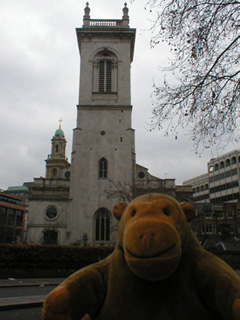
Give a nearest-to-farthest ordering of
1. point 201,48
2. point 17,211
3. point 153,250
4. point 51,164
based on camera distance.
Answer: point 153,250
point 201,48
point 17,211
point 51,164

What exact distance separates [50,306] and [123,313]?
56cm

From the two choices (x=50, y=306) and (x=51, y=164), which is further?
(x=51, y=164)

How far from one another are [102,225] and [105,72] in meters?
16.8

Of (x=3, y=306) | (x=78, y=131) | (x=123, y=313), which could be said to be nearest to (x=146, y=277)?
(x=123, y=313)

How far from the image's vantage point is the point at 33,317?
626 cm

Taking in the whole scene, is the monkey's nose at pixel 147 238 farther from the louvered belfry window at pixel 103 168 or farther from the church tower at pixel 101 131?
the louvered belfry window at pixel 103 168

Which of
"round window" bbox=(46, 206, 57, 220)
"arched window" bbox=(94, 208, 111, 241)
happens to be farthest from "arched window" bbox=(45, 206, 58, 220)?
"arched window" bbox=(94, 208, 111, 241)

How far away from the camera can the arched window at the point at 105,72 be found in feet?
106

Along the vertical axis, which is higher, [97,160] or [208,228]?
[97,160]

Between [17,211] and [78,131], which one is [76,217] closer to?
[78,131]

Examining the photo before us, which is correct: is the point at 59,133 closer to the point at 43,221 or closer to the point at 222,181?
the point at 222,181

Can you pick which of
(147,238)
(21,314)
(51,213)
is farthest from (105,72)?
(147,238)

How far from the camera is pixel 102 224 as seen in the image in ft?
93.1

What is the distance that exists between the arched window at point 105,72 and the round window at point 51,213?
13597 millimetres
